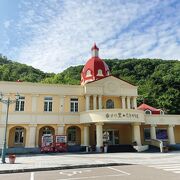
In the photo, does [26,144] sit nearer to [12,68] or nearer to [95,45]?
[95,45]

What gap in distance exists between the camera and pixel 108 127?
3219cm

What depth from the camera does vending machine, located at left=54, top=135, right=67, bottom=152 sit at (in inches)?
1107

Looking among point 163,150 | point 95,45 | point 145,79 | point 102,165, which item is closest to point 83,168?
point 102,165

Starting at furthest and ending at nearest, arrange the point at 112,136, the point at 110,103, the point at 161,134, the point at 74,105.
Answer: the point at 161,134
the point at 110,103
the point at 112,136
the point at 74,105

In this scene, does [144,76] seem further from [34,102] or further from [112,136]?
[34,102]

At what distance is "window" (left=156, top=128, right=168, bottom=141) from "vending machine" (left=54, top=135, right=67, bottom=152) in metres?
13.9

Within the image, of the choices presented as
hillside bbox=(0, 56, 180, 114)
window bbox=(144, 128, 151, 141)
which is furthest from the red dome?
hillside bbox=(0, 56, 180, 114)

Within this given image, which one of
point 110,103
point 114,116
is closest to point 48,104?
point 110,103

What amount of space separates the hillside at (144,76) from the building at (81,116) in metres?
22.5

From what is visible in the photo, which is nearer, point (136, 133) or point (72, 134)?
point (136, 133)

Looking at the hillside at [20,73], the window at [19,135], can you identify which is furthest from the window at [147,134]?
the hillside at [20,73]

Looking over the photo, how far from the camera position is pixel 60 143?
28.3 meters

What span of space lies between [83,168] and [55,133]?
52.2 ft

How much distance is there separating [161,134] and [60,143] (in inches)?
595
